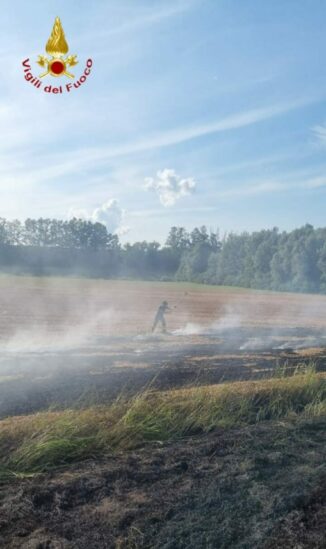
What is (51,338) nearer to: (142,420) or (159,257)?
(142,420)

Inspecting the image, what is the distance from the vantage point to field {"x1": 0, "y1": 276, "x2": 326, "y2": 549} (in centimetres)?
502

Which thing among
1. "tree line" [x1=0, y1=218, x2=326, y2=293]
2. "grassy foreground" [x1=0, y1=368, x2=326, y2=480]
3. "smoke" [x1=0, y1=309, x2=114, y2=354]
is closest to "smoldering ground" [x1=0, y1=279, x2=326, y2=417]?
"smoke" [x1=0, y1=309, x2=114, y2=354]

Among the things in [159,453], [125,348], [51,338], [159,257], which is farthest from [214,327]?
[159,257]

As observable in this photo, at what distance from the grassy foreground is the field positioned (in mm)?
22

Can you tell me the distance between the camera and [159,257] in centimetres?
7819

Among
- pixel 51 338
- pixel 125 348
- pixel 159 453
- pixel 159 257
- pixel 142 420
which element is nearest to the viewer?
pixel 159 453

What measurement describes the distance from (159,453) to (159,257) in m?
71.4

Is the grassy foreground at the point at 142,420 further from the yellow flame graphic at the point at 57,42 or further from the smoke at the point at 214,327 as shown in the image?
the smoke at the point at 214,327

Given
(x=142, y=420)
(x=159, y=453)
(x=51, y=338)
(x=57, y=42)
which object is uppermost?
(x=57, y=42)

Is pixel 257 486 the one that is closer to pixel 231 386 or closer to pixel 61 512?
pixel 61 512

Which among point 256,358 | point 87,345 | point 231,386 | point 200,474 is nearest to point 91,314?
point 87,345

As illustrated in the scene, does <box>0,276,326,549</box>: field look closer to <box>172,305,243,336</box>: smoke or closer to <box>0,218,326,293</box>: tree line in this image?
<box>172,305,243,336</box>: smoke

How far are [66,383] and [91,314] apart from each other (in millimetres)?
19018

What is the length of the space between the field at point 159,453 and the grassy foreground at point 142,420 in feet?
0.07
